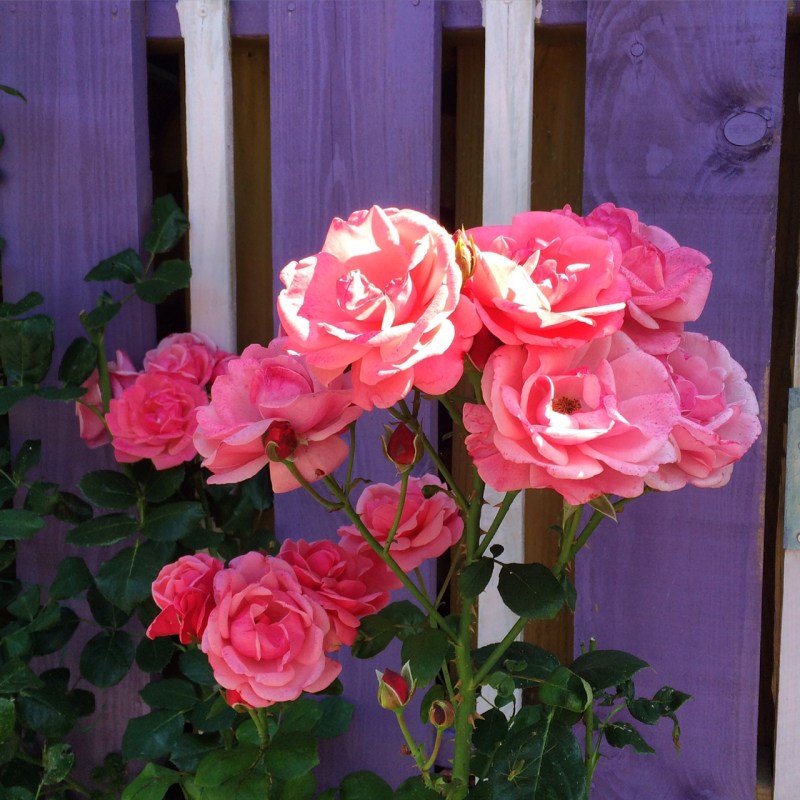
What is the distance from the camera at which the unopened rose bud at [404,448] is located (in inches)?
31.4

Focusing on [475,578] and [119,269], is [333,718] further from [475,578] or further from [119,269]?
[119,269]

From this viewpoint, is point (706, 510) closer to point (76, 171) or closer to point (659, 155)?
point (659, 155)

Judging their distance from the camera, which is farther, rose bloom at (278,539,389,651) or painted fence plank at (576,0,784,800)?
painted fence plank at (576,0,784,800)

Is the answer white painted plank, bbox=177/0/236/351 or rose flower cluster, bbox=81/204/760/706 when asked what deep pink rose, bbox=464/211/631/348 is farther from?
white painted plank, bbox=177/0/236/351

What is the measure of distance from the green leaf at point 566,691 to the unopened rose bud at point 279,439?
35 cm

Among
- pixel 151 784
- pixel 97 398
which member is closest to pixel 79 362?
pixel 97 398

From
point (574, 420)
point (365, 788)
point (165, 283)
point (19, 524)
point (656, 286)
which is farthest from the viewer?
point (165, 283)

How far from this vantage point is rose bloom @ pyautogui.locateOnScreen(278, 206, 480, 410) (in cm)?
63

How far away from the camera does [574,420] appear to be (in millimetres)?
636

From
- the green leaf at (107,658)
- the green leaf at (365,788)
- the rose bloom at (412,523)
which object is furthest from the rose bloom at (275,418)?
the green leaf at (107,658)

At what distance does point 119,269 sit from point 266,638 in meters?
0.80

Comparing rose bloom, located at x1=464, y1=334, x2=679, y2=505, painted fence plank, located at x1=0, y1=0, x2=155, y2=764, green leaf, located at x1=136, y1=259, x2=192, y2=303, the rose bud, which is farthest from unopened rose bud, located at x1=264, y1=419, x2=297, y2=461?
painted fence plank, located at x1=0, y1=0, x2=155, y2=764

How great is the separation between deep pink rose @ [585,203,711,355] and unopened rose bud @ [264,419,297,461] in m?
0.33

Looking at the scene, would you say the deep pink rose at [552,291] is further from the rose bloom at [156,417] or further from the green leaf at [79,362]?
the green leaf at [79,362]
